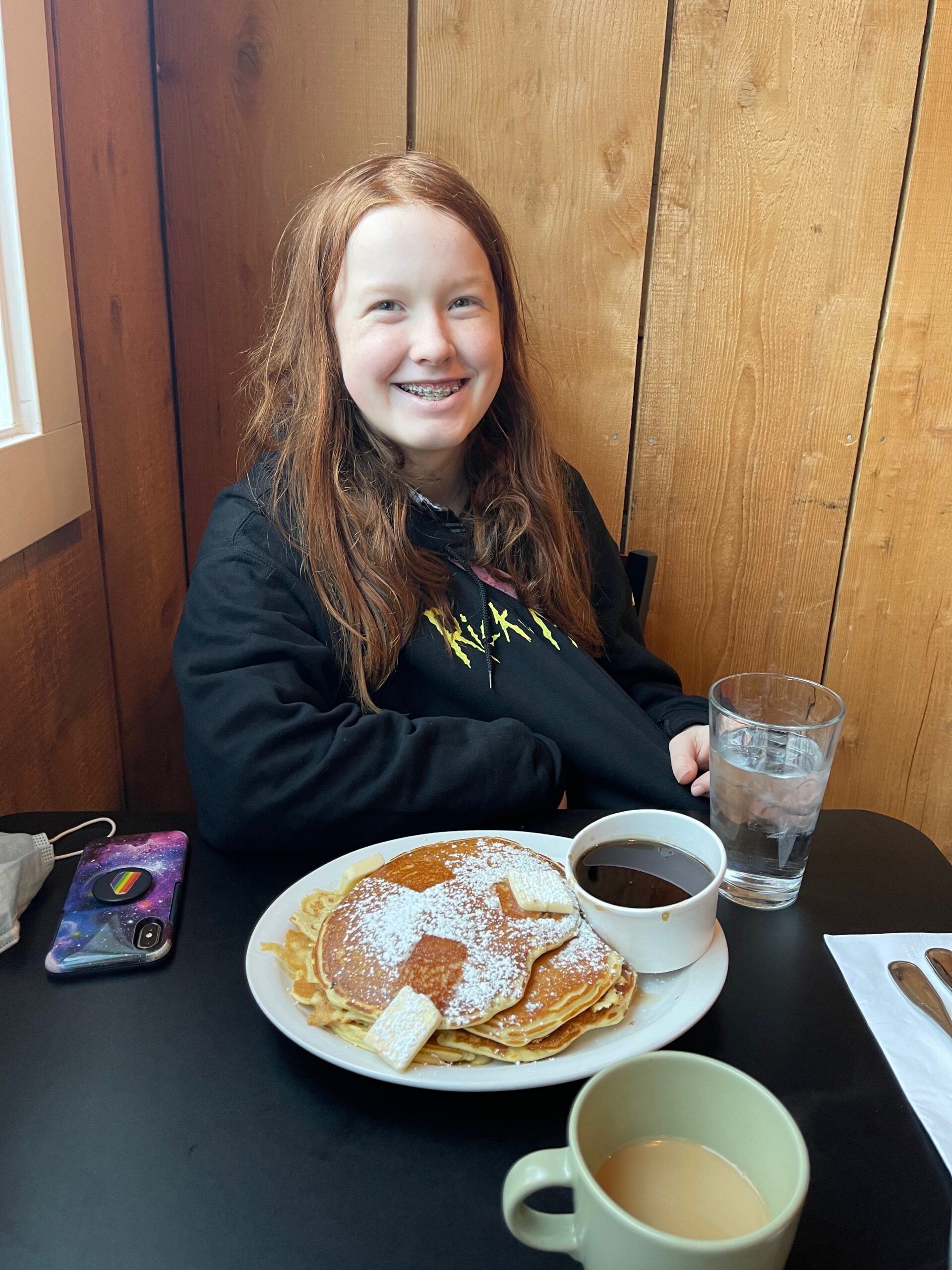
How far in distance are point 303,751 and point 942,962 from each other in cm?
57

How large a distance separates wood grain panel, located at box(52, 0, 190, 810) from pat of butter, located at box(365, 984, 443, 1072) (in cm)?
93

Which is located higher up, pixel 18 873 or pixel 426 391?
pixel 426 391

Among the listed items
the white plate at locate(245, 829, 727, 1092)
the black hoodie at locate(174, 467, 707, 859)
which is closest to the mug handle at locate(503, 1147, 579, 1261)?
the white plate at locate(245, 829, 727, 1092)

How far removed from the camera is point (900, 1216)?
0.52 meters

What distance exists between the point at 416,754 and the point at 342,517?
0.33 meters

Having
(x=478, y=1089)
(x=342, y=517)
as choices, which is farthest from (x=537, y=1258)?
(x=342, y=517)

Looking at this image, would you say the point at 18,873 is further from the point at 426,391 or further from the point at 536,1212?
the point at 426,391

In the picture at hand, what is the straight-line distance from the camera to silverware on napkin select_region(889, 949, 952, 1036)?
26.0 inches

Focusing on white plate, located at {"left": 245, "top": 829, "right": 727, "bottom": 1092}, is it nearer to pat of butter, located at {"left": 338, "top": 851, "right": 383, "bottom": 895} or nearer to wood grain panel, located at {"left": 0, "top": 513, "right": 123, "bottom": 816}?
pat of butter, located at {"left": 338, "top": 851, "right": 383, "bottom": 895}

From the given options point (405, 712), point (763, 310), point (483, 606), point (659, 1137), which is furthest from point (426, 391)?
point (659, 1137)

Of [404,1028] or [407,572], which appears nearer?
[404,1028]

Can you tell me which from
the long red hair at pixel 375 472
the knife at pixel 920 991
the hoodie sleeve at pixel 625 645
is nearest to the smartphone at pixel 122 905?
the long red hair at pixel 375 472

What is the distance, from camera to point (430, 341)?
42.3 inches

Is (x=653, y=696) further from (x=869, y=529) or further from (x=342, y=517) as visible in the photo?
(x=869, y=529)
